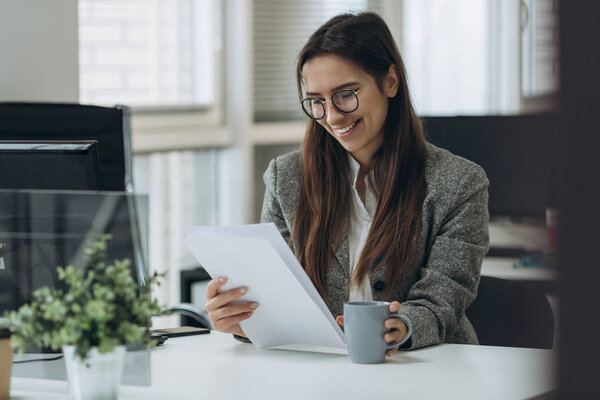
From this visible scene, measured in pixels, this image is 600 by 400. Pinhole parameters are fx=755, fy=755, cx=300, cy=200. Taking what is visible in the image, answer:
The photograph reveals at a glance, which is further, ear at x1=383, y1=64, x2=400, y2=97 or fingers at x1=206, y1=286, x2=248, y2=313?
ear at x1=383, y1=64, x2=400, y2=97

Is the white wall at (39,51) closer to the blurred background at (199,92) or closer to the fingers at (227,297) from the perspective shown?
the blurred background at (199,92)

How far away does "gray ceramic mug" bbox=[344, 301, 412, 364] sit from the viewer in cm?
118

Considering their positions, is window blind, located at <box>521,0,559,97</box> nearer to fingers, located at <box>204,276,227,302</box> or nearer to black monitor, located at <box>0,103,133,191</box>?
fingers, located at <box>204,276,227,302</box>

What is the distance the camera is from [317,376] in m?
1.12

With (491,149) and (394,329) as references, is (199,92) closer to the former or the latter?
(491,149)

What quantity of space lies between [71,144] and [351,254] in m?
0.70

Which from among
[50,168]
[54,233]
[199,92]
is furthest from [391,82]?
[199,92]

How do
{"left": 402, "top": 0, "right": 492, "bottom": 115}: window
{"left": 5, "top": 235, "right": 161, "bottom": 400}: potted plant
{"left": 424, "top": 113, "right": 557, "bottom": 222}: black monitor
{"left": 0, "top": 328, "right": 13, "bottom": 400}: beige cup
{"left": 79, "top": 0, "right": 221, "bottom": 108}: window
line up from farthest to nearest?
{"left": 402, "top": 0, "right": 492, "bottom": 115}: window
{"left": 79, "top": 0, "right": 221, "bottom": 108}: window
{"left": 424, "top": 113, "right": 557, "bottom": 222}: black monitor
{"left": 0, "top": 328, "right": 13, "bottom": 400}: beige cup
{"left": 5, "top": 235, "right": 161, "bottom": 400}: potted plant

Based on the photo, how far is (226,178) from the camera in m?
3.51

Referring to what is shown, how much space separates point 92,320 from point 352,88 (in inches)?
37.8

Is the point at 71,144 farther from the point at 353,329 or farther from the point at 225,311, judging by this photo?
the point at 353,329

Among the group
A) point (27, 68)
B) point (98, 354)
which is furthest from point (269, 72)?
point (98, 354)

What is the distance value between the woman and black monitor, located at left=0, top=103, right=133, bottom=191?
1.14 ft

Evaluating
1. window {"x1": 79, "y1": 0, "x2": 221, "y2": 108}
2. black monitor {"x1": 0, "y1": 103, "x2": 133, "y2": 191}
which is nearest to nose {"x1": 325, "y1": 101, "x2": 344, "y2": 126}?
black monitor {"x1": 0, "y1": 103, "x2": 133, "y2": 191}
